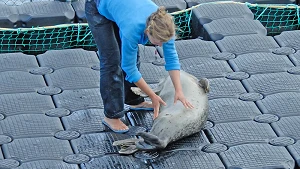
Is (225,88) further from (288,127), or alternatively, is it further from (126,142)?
(126,142)

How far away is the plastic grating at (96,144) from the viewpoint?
491cm

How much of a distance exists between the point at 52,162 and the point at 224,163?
1162mm

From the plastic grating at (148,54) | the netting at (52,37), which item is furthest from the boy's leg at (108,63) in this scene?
the netting at (52,37)

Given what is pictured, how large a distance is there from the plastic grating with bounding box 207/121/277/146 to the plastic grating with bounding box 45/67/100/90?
3.88ft

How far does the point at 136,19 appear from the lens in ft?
14.8

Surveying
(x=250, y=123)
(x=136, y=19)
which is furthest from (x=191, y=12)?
(x=136, y=19)

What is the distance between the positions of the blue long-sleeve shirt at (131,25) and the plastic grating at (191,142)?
0.59m

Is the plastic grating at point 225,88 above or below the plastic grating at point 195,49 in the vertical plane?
above

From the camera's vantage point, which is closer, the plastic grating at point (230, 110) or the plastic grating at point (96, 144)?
the plastic grating at point (96, 144)

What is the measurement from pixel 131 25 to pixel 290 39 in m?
A: 2.53

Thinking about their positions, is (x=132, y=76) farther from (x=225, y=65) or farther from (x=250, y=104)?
(x=225, y=65)

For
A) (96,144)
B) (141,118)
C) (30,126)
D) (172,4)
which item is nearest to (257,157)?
(141,118)

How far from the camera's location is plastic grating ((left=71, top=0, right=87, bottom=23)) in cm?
704

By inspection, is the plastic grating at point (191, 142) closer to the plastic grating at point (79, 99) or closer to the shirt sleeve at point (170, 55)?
the shirt sleeve at point (170, 55)
